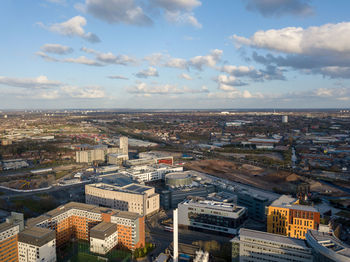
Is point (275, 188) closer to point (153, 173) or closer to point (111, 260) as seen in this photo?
point (153, 173)

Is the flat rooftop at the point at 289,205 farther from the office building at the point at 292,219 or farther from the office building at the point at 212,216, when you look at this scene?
the office building at the point at 212,216

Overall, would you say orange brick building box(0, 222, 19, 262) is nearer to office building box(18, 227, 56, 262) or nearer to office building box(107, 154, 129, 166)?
office building box(18, 227, 56, 262)

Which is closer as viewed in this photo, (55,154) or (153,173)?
(153,173)

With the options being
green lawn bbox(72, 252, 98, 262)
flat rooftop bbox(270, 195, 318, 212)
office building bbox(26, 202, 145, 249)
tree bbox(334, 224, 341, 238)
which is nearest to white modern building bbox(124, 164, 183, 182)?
office building bbox(26, 202, 145, 249)

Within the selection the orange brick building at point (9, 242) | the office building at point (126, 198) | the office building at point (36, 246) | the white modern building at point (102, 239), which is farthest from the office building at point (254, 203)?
the orange brick building at point (9, 242)

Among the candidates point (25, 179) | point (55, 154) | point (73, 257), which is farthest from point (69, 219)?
point (55, 154)

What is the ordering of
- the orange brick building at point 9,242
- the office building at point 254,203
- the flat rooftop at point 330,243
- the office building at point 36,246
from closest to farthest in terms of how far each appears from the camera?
the flat rooftop at point 330,243, the orange brick building at point 9,242, the office building at point 36,246, the office building at point 254,203

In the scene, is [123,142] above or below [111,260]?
above
